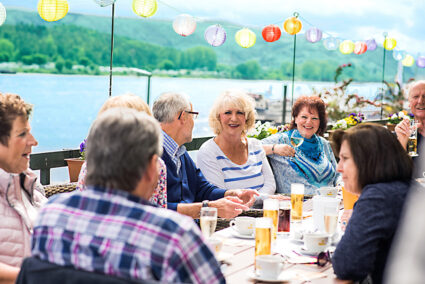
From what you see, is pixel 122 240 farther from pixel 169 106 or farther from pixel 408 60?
→ pixel 408 60

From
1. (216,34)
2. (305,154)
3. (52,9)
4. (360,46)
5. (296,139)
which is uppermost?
(360,46)

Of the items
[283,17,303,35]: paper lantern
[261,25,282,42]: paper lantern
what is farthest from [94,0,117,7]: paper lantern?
[261,25,282,42]: paper lantern

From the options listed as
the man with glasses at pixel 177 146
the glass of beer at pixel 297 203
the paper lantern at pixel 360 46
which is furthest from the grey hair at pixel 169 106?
the paper lantern at pixel 360 46

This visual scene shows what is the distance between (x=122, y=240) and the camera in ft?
3.82

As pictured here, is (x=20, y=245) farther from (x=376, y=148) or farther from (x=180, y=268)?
(x=376, y=148)

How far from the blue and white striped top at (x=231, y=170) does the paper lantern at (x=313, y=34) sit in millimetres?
5884

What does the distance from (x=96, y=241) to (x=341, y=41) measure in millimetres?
9736

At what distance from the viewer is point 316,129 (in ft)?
13.1

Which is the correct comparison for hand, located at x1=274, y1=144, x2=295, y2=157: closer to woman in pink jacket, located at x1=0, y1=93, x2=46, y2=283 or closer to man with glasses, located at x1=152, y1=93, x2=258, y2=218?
man with glasses, located at x1=152, y1=93, x2=258, y2=218

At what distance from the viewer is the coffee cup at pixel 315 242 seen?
200 centimetres

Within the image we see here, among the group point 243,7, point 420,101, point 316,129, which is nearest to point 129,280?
point 316,129

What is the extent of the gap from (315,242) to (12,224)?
1127 millimetres

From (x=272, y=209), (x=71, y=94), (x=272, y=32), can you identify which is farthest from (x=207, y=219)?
(x=71, y=94)

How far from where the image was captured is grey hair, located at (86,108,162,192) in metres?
1.25
